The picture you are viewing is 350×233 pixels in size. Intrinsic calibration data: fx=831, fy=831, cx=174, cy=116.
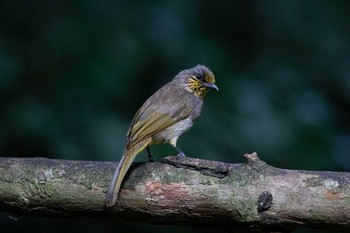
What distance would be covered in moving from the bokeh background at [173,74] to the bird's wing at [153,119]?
557mm

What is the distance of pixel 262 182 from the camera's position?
358 centimetres

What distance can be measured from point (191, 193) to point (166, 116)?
3.30 feet

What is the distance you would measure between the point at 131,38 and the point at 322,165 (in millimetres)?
1614

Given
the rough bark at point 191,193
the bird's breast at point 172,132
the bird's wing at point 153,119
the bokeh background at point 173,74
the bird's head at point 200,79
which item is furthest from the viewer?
the bokeh background at point 173,74

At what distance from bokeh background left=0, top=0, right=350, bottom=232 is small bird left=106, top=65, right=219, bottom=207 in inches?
17.4

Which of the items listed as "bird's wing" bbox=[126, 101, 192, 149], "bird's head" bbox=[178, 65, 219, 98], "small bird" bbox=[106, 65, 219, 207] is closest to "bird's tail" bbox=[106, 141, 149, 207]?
"small bird" bbox=[106, 65, 219, 207]

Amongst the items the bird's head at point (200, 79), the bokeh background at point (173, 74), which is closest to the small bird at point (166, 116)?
the bird's head at point (200, 79)

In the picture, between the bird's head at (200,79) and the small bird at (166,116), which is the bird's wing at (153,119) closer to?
the small bird at (166,116)

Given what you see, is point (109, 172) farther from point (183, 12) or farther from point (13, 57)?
point (183, 12)

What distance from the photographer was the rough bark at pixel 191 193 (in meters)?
3.53

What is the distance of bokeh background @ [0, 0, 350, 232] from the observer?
5543 millimetres

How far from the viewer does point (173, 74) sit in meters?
5.79

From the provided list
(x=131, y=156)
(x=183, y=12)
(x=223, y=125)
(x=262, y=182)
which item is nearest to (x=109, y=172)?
(x=131, y=156)

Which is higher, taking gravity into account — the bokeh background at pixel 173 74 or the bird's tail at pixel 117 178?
the bokeh background at pixel 173 74
